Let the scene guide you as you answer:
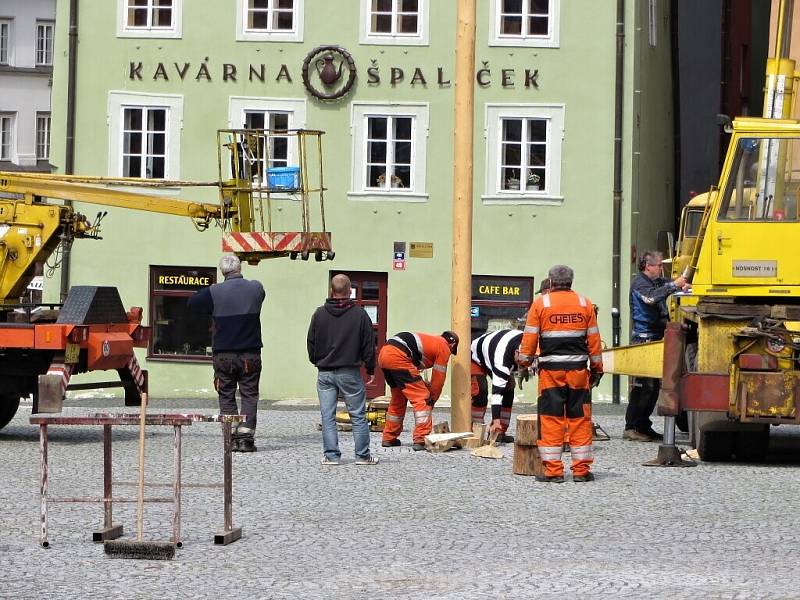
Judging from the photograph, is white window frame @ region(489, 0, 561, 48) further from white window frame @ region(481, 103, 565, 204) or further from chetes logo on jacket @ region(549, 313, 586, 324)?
chetes logo on jacket @ region(549, 313, 586, 324)

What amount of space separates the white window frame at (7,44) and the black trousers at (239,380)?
48178 millimetres

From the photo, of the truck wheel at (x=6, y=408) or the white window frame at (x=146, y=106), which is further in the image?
the white window frame at (x=146, y=106)

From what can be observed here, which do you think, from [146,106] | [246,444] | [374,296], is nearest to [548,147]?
[374,296]

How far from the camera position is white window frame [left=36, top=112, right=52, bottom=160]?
63594 mm

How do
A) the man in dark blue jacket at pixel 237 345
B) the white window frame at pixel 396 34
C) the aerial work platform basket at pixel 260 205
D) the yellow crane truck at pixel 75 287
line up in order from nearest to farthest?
the man in dark blue jacket at pixel 237 345
the yellow crane truck at pixel 75 287
the aerial work platform basket at pixel 260 205
the white window frame at pixel 396 34

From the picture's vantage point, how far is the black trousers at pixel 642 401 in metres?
20.4

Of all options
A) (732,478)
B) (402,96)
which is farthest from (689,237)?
(402,96)

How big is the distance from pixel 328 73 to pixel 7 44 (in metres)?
34.3

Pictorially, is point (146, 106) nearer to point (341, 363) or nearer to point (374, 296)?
point (374, 296)

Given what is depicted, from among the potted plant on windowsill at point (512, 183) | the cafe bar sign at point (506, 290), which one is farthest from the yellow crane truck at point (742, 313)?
the potted plant on windowsill at point (512, 183)

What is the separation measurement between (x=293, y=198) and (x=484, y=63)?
422cm

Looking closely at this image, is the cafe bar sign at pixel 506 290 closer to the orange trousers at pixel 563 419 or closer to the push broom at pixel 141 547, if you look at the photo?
the orange trousers at pixel 563 419

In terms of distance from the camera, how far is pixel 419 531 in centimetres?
1223

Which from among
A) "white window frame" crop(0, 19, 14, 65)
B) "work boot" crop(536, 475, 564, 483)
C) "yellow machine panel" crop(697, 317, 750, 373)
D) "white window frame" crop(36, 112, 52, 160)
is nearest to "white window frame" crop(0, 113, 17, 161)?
"white window frame" crop(36, 112, 52, 160)
